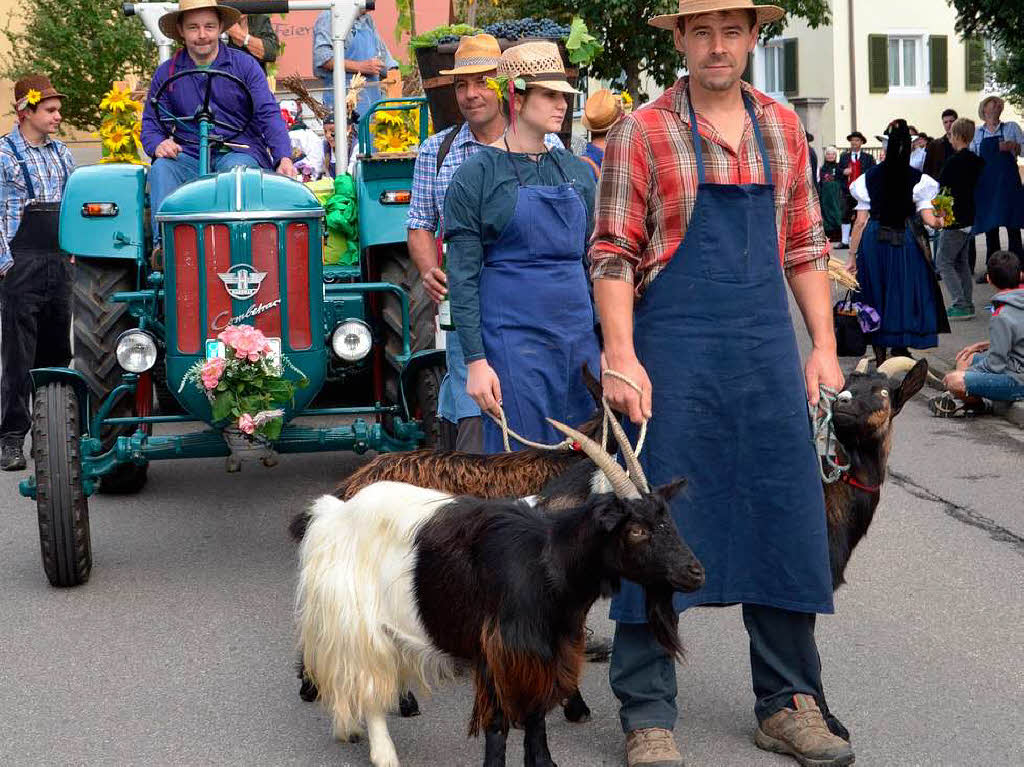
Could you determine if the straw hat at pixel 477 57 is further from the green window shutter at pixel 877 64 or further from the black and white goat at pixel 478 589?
the green window shutter at pixel 877 64

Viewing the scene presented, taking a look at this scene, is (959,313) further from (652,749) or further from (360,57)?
(652,749)

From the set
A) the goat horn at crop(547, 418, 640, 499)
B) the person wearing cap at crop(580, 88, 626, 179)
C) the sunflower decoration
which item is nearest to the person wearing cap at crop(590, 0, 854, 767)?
the goat horn at crop(547, 418, 640, 499)

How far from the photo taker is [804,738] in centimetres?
454

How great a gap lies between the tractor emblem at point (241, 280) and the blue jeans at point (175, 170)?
4.00 ft

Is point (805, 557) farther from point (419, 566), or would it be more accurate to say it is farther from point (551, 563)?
point (419, 566)

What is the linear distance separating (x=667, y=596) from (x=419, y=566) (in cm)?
72

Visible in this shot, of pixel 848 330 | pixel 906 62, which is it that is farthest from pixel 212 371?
pixel 906 62

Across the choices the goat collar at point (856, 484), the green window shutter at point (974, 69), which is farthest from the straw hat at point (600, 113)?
the green window shutter at point (974, 69)

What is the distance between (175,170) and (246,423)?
210 cm

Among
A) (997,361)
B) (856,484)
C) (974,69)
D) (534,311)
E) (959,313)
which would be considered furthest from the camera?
(974,69)

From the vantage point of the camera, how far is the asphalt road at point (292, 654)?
486 centimetres

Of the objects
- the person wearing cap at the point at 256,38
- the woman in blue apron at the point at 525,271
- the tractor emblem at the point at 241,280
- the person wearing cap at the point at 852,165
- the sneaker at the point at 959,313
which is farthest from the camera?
the person wearing cap at the point at 852,165

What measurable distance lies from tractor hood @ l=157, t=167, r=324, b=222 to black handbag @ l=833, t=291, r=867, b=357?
6786 mm

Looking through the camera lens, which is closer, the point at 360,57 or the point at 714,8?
the point at 714,8
